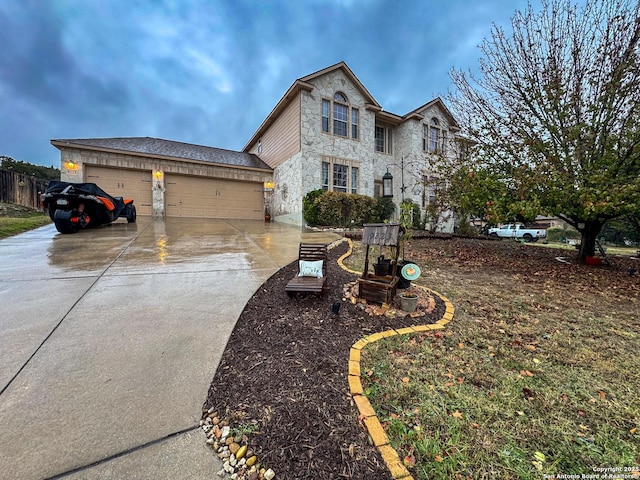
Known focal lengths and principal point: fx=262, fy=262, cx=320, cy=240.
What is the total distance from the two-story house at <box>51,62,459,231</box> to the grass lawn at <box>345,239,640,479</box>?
7682mm

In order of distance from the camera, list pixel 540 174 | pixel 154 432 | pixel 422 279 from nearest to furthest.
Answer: pixel 154 432 < pixel 422 279 < pixel 540 174

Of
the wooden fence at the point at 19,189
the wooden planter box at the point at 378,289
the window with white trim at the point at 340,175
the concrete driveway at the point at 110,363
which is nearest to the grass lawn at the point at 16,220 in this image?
the wooden fence at the point at 19,189

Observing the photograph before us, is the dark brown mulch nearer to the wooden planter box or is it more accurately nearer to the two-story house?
the wooden planter box

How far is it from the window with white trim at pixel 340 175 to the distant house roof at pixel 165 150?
365 centimetres

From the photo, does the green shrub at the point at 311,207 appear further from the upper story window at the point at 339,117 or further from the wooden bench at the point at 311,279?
the wooden bench at the point at 311,279

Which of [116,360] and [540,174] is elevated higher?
[540,174]

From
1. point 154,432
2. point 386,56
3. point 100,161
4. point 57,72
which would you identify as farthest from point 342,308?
point 57,72

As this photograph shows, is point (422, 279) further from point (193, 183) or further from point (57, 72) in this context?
point (57, 72)

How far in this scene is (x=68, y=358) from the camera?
75.2 inches

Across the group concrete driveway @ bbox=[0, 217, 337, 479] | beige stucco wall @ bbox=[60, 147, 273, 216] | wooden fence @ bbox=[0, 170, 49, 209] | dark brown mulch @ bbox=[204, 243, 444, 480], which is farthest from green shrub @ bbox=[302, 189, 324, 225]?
wooden fence @ bbox=[0, 170, 49, 209]

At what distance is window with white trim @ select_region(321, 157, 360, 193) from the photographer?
11.8 m

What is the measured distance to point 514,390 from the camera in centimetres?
187

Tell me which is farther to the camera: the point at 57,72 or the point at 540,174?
the point at 57,72

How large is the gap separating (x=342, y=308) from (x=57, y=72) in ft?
124
